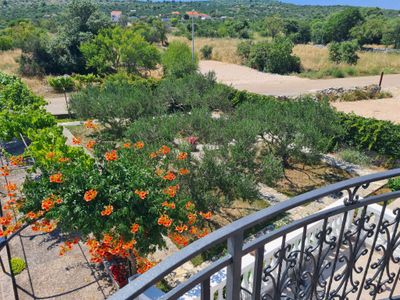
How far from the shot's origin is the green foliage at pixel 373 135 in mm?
10422

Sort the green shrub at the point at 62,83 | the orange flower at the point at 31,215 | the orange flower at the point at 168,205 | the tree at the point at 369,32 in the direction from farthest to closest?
the tree at the point at 369,32 < the green shrub at the point at 62,83 < the orange flower at the point at 31,215 < the orange flower at the point at 168,205

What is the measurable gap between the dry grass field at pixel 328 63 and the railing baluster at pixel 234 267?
26.8m

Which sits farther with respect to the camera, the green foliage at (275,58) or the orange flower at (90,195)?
the green foliage at (275,58)

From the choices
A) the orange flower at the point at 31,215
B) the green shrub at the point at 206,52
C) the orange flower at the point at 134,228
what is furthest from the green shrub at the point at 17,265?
the green shrub at the point at 206,52

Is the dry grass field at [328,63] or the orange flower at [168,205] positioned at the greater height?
the orange flower at [168,205]

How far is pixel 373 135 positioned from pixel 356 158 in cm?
101

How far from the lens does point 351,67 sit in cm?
2714

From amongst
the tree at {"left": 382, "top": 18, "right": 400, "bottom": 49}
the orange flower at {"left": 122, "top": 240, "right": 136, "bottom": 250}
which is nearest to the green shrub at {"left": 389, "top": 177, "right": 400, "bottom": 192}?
the orange flower at {"left": 122, "top": 240, "right": 136, "bottom": 250}

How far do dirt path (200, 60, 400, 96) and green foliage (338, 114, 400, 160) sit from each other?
941 centimetres

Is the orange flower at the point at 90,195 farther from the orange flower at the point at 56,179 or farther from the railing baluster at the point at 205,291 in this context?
the railing baluster at the point at 205,291

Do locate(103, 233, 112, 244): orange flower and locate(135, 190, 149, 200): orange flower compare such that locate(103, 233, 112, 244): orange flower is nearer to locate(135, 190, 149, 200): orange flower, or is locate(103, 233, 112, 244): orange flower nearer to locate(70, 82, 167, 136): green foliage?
locate(135, 190, 149, 200): orange flower

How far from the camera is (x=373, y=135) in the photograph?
10.7 meters

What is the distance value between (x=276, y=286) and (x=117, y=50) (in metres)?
23.6

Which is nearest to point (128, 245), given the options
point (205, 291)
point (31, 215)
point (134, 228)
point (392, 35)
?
point (134, 228)
